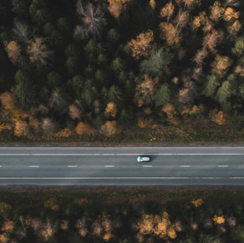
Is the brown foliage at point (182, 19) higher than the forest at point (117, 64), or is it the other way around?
the brown foliage at point (182, 19)

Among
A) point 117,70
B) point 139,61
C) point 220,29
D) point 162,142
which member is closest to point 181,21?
point 220,29

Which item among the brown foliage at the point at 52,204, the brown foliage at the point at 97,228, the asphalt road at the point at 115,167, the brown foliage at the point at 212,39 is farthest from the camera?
the asphalt road at the point at 115,167

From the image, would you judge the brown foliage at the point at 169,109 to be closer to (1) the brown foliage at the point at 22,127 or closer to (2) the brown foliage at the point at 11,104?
(2) the brown foliage at the point at 11,104

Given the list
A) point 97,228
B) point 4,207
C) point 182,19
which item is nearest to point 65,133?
point 4,207

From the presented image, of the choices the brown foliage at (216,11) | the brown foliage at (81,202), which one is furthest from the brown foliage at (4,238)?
the brown foliage at (216,11)

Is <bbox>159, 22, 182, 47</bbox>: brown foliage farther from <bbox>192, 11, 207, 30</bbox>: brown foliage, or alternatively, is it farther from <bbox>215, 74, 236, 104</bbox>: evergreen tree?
<bbox>215, 74, 236, 104</bbox>: evergreen tree

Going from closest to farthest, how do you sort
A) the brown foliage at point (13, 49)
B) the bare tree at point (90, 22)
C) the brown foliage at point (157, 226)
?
the brown foliage at point (13, 49), the bare tree at point (90, 22), the brown foliage at point (157, 226)
